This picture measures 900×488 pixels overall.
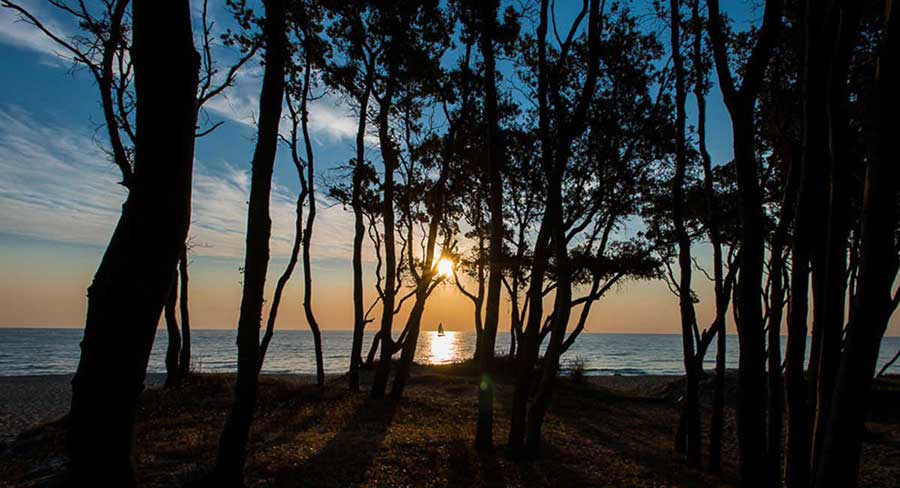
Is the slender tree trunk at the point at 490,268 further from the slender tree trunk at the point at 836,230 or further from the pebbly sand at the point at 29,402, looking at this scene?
the pebbly sand at the point at 29,402

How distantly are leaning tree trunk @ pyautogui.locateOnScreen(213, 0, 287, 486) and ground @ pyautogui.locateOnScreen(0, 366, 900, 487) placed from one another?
0.76m

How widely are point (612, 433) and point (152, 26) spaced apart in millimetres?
13315

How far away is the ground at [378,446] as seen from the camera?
302 inches

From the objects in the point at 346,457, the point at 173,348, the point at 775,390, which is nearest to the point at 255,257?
the point at 346,457

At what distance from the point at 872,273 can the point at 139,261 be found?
5.18 meters

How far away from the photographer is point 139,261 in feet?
13.3

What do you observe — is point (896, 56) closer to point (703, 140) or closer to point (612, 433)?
point (703, 140)

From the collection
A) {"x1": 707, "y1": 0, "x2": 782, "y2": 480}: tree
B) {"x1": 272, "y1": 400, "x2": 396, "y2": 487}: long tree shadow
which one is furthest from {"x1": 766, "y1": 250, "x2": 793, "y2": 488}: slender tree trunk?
{"x1": 272, "y1": 400, "x2": 396, "y2": 487}: long tree shadow

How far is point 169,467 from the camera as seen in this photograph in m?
7.29

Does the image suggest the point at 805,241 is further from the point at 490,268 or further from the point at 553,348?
the point at 490,268

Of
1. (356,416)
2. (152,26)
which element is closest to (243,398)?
(152,26)

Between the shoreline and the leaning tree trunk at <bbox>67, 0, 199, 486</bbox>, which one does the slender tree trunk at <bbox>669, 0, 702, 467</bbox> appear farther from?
the shoreline

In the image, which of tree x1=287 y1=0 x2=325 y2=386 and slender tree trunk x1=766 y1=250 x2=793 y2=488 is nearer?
slender tree trunk x1=766 y1=250 x2=793 y2=488

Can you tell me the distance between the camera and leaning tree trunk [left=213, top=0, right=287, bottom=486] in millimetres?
6562
